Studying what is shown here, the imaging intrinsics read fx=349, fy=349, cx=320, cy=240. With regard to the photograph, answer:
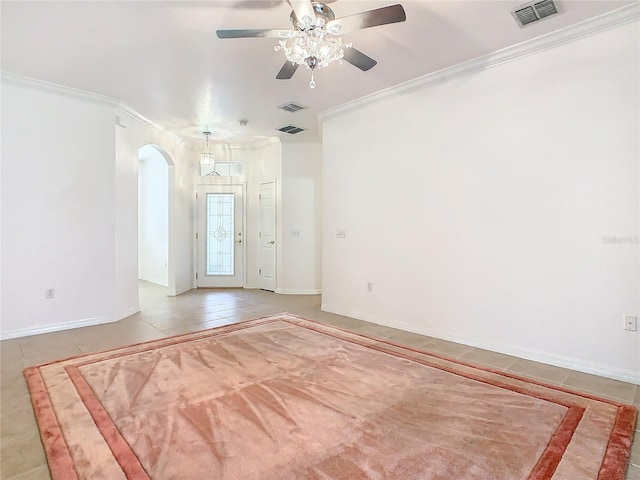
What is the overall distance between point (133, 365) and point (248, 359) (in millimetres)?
969

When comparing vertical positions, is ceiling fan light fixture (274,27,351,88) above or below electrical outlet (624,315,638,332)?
above

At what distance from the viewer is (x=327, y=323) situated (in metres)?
4.44

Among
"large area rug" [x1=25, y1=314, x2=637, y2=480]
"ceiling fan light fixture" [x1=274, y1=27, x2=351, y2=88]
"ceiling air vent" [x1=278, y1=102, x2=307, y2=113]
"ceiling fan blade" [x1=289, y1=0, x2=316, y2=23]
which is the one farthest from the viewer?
"ceiling air vent" [x1=278, y1=102, x2=307, y2=113]

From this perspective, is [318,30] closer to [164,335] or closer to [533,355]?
[533,355]

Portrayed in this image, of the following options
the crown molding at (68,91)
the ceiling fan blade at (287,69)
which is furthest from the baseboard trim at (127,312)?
the ceiling fan blade at (287,69)

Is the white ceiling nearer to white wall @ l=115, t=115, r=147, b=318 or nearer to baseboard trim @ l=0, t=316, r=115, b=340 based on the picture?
white wall @ l=115, t=115, r=147, b=318

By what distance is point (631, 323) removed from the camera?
8.96 feet

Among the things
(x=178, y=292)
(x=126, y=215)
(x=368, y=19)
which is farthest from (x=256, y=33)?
(x=178, y=292)

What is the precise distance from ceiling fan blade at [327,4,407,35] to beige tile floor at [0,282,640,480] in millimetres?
2788

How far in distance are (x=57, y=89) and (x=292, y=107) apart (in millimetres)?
2776

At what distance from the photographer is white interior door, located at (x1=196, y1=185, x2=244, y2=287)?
736cm

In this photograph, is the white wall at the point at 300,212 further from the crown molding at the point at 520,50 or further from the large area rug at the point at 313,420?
the large area rug at the point at 313,420

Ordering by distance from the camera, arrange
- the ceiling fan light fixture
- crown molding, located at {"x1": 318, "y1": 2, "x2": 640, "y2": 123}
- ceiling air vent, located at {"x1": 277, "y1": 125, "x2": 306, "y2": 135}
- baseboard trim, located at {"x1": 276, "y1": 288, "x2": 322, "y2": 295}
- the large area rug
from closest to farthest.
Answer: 1. the large area rug
2. the ceiling fan light fixture
3. crown molding, located at {"x1": 318, "y1": 2, "x2": 640, "y2": 123}
4. ceiling air vent, located at {"x1": 277, "y1": 125, "x2": 306, "y2": 135}
5. baseboard trim, located at {"x1": 276, "y1": 288, "x2": 322, "y2": 295}

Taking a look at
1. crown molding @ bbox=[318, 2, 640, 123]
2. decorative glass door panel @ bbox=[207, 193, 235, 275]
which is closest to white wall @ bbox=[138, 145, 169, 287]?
decorative glass door panel @ bbox=[207, 193, 235, 275]
